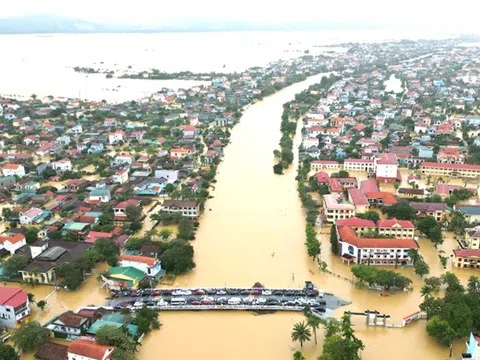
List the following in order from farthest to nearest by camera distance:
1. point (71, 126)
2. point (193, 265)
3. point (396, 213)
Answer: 1. point (71, 126)
2. point (396, 213)
3. point (193, 265)

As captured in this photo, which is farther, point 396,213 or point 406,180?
point 406,180

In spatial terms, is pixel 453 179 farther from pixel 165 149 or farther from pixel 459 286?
pixel 165 149

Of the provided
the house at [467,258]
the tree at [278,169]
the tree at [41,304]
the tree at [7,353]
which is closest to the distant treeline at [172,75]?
the tree at [278,169]

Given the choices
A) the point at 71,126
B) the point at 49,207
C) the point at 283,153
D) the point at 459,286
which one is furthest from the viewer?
the point at 71,126

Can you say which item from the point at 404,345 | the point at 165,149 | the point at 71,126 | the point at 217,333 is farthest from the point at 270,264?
the point at 71,126

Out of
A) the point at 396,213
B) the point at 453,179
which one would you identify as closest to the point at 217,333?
the point at 396,213

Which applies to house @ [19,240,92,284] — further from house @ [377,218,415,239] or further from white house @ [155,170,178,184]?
house @ [377,218,415,239]

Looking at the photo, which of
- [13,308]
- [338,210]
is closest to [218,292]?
[13,308]
